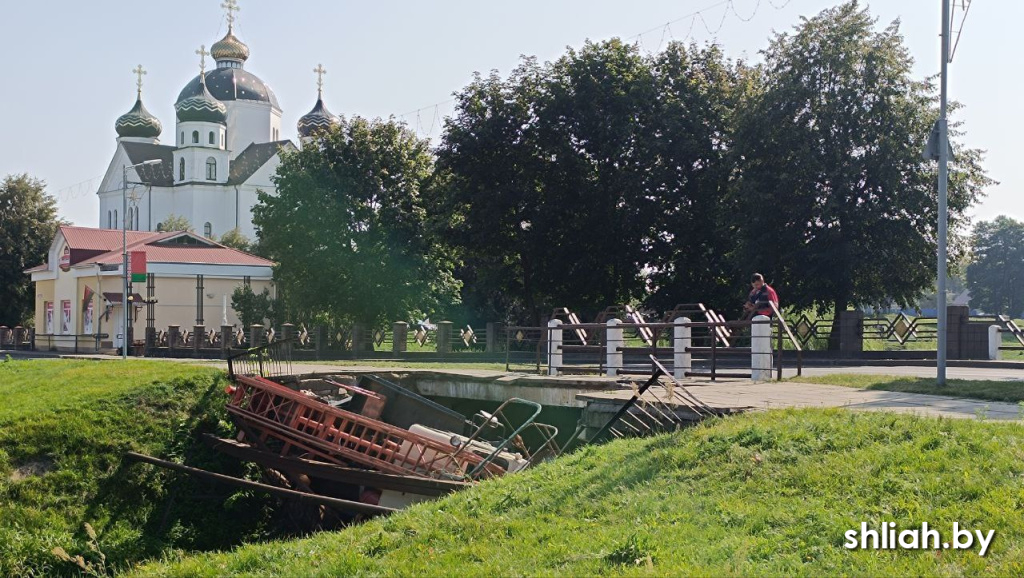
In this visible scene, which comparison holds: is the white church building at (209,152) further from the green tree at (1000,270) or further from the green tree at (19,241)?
the green tree at (1000,270)

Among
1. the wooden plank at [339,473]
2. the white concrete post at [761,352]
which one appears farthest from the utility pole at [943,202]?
the wooden plank at [339,473]

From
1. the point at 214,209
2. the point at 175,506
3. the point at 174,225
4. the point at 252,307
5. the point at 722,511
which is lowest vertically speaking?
the point at 175,506

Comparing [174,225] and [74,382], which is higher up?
[174,225]

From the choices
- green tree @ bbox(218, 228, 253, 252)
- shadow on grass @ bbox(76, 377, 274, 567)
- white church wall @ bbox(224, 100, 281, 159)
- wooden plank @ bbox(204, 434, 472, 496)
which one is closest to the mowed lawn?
shadow on grass @ bbox(76, 377, 274, 567)

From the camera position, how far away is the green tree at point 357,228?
149 feet

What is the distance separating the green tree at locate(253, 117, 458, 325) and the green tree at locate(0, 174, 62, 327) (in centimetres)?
2437

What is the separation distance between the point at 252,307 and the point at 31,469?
118 ft

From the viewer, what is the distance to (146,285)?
50.1 meters

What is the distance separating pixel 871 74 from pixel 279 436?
929 inches

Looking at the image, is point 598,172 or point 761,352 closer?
point 761,352

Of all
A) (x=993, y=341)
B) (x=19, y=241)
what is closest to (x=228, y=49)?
(x=19, y=241)

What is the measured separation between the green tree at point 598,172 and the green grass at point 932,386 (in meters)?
19.5

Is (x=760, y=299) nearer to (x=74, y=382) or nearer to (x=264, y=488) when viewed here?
(x=264, y=488)

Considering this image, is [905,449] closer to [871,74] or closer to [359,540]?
[359,540]
